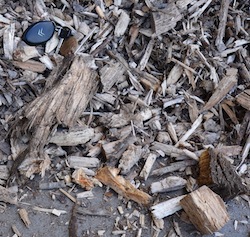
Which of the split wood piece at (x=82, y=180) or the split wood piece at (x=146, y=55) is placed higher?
the split wood piece at (x=146, y=55)

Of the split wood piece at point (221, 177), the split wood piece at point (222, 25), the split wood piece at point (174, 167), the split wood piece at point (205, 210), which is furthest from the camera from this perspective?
the split wood piece at point (222, 25)

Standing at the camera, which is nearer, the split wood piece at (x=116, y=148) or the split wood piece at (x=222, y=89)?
the split wood piece at (x=116, y=148)

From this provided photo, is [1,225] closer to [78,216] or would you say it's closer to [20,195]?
[20,195]

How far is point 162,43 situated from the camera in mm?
2807

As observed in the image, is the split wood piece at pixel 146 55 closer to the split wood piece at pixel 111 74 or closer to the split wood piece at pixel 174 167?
→ the split wood piece at pixel 111 74

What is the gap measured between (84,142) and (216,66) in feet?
2.57

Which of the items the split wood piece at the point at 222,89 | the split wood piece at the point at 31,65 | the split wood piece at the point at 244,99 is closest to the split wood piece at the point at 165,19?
the split wood piece at the point at 222,89

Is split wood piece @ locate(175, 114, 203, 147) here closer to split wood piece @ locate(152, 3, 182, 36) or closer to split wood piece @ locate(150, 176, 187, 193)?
split wood piece @ locate(150, 176, 187, 193)

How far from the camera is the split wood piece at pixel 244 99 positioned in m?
2.74

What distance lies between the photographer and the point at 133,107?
2.69 metres

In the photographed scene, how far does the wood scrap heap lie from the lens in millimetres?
2457

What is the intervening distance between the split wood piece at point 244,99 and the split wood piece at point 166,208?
0.59 m

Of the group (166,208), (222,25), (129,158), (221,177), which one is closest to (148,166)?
(129,158)

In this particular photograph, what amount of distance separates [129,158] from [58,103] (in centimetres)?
39
